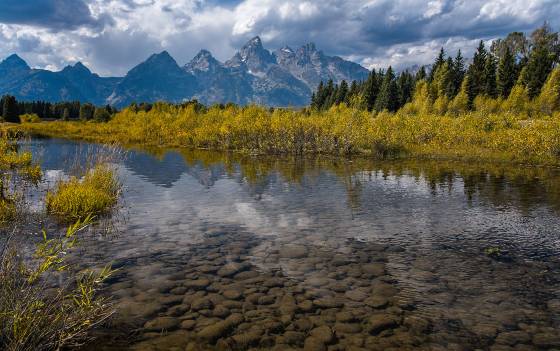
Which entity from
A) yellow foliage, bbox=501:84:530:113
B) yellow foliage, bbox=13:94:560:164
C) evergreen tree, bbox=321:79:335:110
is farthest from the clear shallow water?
evergreen tree, bbox=321:79:335:110

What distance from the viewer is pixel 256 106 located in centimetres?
5847

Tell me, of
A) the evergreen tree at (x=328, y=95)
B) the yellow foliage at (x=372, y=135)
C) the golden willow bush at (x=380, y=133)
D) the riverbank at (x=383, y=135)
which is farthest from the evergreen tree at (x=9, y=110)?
the evergreen tree at (x=328, y=95)

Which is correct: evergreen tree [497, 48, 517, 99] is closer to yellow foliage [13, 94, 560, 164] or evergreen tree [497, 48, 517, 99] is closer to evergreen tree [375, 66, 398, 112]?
yellow foliage [13, 94, 560, 164]

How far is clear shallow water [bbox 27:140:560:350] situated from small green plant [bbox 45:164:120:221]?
1174mm

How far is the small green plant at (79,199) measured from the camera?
627 inches

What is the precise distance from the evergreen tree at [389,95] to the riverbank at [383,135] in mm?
42514

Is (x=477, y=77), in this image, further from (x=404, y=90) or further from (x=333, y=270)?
(x=333, y=270)

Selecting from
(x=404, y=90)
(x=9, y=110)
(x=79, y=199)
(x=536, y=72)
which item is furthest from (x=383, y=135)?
(x=9, y=110)

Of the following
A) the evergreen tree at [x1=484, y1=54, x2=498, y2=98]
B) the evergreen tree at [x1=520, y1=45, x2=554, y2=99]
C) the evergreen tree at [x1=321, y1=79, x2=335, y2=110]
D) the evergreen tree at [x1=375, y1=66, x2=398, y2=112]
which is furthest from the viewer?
the evergreen tree at [x1=321, y1=79, x2=335, y2=110]

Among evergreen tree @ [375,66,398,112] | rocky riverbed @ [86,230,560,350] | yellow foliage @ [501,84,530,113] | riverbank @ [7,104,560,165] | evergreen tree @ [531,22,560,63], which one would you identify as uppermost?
evergreen tree @ [531,22,560,63]

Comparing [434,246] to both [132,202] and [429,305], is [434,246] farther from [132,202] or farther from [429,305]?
[132,202]

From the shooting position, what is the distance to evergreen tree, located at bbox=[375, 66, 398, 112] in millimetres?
100562

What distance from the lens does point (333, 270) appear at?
36.9ft

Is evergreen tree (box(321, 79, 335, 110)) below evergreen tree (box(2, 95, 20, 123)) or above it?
above
